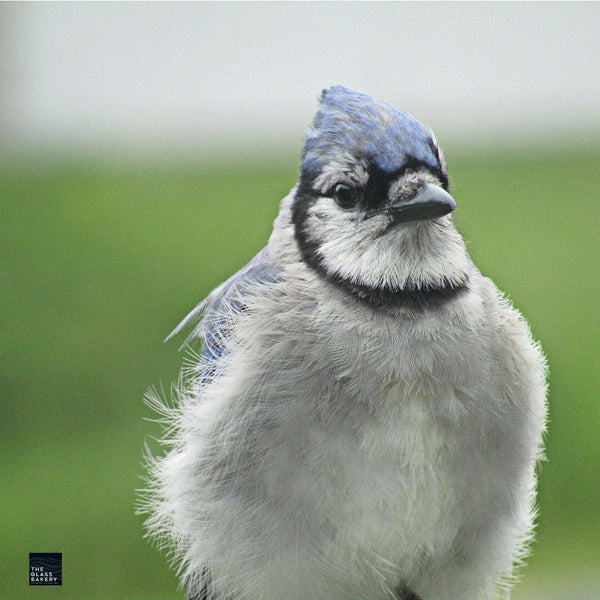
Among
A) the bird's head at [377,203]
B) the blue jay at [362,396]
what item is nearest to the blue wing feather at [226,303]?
the blue jay at [362,396]

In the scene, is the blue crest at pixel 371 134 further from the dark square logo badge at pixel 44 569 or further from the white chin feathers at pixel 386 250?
the dark square logo badge at pixel 44 569

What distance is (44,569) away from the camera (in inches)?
126

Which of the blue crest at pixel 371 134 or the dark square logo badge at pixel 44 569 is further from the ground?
the blue crest at pixel 371 134

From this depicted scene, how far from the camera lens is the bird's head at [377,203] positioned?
6.83ft

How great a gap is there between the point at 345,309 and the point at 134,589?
5.59 feet

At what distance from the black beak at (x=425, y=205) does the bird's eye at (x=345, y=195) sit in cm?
10

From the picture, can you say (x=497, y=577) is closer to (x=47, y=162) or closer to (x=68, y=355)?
(x=68, y=355)

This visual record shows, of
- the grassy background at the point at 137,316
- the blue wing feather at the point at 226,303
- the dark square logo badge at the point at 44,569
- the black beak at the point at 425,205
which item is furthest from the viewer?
the grassy background at the point at 137,316

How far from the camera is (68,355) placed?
3.64m

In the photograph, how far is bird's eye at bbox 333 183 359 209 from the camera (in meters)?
2.14

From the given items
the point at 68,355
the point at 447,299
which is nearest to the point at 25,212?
the point at 68,355

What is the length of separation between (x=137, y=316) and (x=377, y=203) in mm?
2001

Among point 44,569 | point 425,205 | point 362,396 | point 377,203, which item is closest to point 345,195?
point 377,203

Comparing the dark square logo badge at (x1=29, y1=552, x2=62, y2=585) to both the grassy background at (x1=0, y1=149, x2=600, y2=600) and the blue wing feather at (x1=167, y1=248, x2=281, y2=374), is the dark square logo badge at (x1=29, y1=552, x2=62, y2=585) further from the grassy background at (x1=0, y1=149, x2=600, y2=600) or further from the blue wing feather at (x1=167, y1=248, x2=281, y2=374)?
the blue wing feather at (x1=167, y1=248, x2=281, y2=374)
